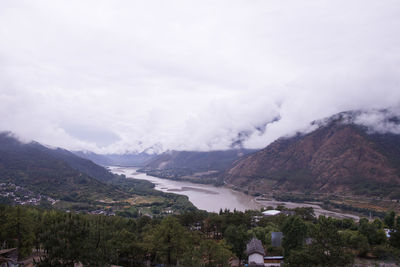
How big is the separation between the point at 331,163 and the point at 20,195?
118 metres

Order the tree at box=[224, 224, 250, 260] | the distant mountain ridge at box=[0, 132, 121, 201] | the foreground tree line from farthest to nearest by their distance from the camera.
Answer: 1. the distant mountain ridge at box=[0, 132, 121, 201]
2. the tree at box=[224, 224, 250, 260]
3. the foreground tree line

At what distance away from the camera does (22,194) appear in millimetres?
77562

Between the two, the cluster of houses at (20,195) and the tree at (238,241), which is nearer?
the tree at (238,241)

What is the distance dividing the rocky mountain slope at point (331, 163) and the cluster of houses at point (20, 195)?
80.7 m

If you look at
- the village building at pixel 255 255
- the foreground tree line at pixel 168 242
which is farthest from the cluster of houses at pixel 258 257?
the foreground tree line at pixel 168 242

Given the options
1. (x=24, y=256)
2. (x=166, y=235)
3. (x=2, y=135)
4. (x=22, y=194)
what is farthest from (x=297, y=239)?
(x=2, y=135)

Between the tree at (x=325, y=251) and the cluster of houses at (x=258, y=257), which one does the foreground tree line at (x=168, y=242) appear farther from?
the cluster of houses at (x=258, y=257)

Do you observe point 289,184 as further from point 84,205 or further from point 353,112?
point 84,205

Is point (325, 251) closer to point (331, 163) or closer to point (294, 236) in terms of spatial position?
point (294, 236)

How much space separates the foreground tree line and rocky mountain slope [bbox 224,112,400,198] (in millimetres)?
69986

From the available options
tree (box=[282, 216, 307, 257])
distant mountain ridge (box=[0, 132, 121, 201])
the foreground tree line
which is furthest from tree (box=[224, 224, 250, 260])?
distant mountain ridge (box=[0, 132, 121, 201])

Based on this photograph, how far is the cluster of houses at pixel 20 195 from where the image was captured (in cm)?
7131

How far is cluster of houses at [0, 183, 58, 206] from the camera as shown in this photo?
71312 millimetres

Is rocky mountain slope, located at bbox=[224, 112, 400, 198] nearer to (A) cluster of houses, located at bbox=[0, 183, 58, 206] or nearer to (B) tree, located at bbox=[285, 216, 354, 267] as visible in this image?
(A) cluster of houses, located at bbox=[0, 183, 58, 206]
